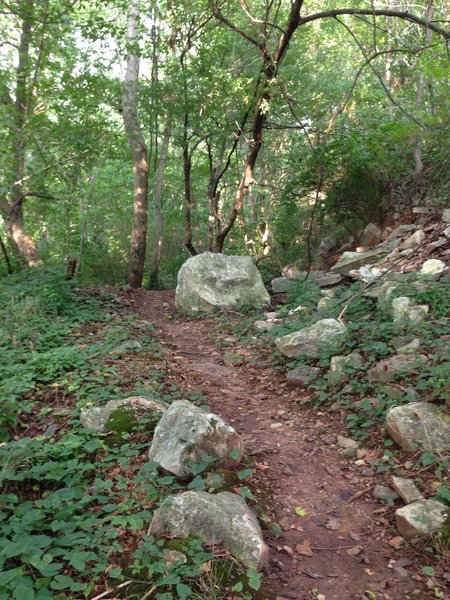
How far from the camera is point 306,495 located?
3.40 m

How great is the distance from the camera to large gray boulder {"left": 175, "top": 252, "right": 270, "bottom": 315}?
28.5 ft

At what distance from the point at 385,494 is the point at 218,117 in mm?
8981

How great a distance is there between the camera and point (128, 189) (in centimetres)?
1572

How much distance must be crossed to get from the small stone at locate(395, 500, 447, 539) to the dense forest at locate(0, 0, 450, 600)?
13 mm

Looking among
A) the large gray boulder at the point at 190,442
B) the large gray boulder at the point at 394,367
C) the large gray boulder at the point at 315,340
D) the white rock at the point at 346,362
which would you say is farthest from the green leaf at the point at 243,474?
the large gray boulder at the point at 315,340

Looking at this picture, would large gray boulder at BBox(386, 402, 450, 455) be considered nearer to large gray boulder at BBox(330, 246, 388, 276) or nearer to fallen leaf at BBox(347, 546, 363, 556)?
fallen leaf at BBox(347, 546, 363, 556)

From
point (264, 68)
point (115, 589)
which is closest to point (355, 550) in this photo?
point (115, 589)

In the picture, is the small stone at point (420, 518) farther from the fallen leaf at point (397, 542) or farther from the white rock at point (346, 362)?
the white rock at point (346, 362)

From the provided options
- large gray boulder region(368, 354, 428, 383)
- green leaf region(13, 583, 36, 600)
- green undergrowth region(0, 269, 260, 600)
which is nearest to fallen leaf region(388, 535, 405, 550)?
green undergrowth region(0, 269, 260, 600)

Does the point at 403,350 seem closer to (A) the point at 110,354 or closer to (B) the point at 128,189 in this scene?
(A) the point at 110,354

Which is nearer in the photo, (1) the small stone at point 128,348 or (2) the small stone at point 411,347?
(2) the small stone at point 411,347

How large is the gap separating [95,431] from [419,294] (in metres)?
4.00

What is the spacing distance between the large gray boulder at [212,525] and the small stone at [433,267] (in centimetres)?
452

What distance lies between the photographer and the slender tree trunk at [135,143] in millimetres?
10562
